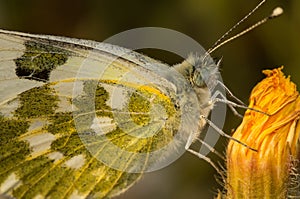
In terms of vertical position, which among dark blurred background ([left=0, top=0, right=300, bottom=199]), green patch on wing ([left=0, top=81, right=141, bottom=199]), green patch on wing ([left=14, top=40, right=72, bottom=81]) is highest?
dark blurred background ([left=0, top=0, right=300, bottom=199])

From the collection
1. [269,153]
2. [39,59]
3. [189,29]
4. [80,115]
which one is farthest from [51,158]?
[189,29]

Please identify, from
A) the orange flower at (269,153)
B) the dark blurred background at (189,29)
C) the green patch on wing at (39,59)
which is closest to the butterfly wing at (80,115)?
the green patch on wing at (39,59)

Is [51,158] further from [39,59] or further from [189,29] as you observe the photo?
[189,29]

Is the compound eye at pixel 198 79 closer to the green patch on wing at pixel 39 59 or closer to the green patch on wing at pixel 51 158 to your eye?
the green patch on wing at pixel 51 158

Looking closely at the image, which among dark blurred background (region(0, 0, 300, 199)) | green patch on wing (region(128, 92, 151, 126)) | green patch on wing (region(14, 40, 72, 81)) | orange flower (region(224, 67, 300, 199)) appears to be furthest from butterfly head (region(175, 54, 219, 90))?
dark blurred background (region(0, 0, 300, 199))

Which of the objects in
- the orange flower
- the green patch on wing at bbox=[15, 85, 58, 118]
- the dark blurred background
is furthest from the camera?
the dark blurred background

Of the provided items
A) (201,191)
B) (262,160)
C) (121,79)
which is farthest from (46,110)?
(201,191)

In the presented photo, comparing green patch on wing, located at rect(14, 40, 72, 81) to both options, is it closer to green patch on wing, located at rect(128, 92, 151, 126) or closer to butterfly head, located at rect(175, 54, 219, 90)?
green patch on wing, located at rect(128, 92, 151, 126)
